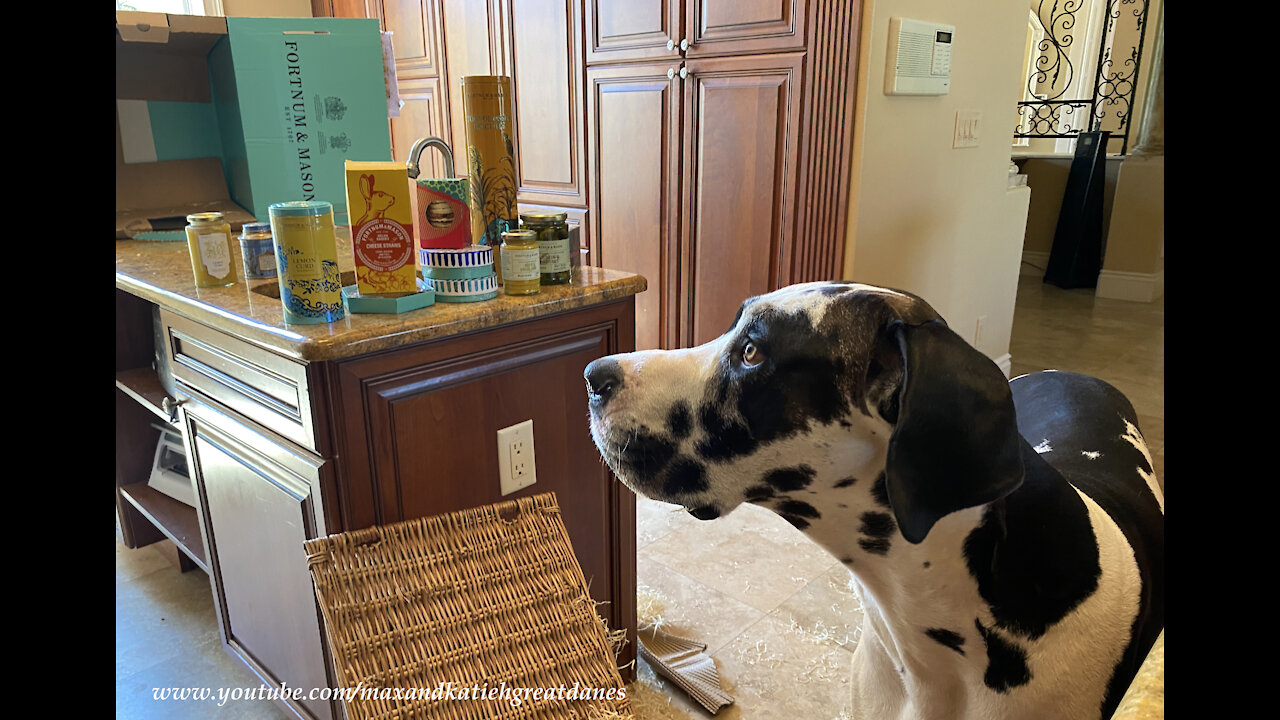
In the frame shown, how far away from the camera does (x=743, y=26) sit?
8.61 ft

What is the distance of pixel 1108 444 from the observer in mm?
1296

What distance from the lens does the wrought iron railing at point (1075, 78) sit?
5973mm

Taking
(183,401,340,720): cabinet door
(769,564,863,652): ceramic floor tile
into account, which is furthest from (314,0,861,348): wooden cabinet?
(183,401,340,720): cabinet door

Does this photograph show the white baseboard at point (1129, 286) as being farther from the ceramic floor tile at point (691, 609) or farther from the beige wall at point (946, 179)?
the ceramic floor tile at point (691, 609)

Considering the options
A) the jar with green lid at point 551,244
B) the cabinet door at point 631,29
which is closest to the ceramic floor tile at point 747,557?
the jar with green lid at point 551,244

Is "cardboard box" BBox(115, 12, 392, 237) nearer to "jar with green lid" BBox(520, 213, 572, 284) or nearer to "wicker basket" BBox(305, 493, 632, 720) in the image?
"jar with green lid" BBox(520, 213, 572, 284)

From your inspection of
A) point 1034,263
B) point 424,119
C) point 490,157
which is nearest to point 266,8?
point 424,119

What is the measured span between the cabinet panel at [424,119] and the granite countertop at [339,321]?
2287mm

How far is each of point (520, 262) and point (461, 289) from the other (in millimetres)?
116

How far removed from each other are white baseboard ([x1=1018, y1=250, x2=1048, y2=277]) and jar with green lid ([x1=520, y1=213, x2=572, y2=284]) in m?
6.26

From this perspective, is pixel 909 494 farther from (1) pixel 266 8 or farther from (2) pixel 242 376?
(1) pixel 266 8

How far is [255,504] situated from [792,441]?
42.4 inches

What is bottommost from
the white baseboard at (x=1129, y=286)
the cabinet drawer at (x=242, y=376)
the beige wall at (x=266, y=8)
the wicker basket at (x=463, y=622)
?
the white baseboard at (x=1129, y=286)
